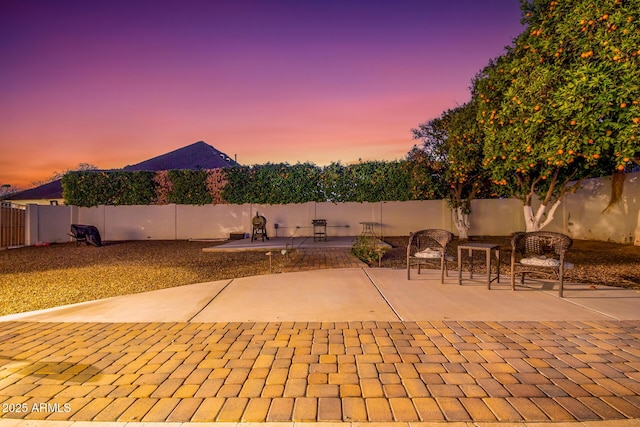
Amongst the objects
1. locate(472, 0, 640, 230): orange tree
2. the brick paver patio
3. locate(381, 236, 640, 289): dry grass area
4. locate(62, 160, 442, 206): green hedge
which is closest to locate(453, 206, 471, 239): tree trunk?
locate(62, 160, 442, 206): green hedge

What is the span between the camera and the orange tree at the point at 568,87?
5.91 metres

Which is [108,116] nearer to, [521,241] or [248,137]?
[248,137]

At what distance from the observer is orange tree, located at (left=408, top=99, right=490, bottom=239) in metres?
11.4

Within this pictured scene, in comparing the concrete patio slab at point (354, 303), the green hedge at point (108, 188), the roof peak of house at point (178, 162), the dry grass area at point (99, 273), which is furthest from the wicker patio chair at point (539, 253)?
the roof peak of house at point (178, 162)

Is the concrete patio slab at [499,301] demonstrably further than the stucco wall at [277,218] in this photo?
No

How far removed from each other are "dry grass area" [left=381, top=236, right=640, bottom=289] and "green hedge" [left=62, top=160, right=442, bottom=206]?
647cm

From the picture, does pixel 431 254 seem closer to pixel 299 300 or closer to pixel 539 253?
pixel 539 253

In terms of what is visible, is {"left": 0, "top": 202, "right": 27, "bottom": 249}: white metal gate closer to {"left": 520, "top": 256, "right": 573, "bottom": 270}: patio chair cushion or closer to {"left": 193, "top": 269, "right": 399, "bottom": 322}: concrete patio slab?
{"left": 193, "top": 269, "right": 399, "bottom": 322}: concrete patio slab

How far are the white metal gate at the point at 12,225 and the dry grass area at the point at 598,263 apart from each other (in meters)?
15.4

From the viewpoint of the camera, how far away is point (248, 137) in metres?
18.9

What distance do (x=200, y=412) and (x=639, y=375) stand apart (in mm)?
3313

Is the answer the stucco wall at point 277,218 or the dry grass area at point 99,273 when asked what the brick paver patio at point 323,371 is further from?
the stucco wall at point 277,218

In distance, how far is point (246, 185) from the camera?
18.0 m

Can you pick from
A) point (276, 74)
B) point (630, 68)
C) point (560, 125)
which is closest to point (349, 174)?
point (276, 74)
